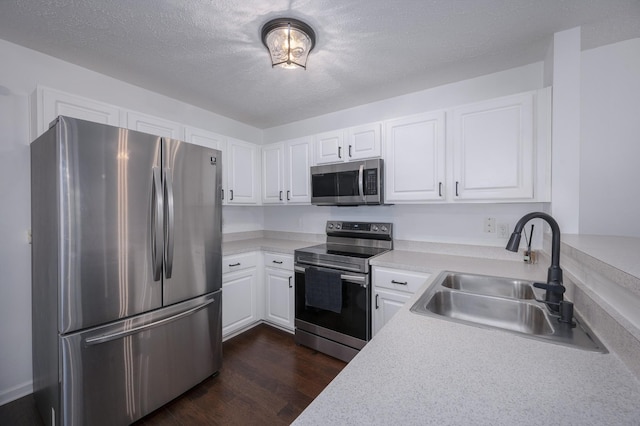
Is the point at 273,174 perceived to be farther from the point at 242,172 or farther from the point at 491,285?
the point at 491,285

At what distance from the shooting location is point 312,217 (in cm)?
318

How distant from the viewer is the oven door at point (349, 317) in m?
2.07

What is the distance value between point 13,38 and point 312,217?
2.70m

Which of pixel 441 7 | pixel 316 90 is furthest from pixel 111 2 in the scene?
pixel 441 7

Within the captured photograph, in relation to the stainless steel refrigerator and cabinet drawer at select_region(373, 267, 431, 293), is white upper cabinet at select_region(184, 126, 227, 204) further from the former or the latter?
cabinet drawer at select_region(373, 267, 431, 293)

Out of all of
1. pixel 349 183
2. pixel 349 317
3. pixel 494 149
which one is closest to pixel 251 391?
pixel 349 317

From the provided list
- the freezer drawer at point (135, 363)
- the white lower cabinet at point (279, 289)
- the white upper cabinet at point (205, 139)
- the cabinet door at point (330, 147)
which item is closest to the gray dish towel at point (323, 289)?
the white lower cabinet at point (279, 289)

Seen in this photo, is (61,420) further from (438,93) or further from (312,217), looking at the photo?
(438,93)

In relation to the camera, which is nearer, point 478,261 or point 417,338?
point 417,338

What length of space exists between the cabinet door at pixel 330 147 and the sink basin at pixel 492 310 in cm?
162

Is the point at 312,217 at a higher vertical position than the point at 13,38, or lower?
lower

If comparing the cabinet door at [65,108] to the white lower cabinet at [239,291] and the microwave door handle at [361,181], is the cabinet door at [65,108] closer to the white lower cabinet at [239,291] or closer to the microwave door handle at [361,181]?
the white lower cabinet at [239,291]

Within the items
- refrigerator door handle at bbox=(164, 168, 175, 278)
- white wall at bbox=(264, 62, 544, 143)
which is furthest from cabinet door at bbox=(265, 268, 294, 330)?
white wall at bbox=(264, 62, 544, 143)

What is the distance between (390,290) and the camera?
201 cm
